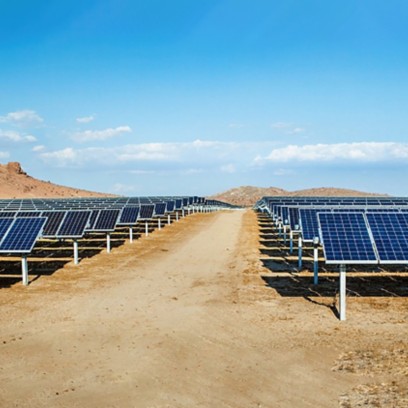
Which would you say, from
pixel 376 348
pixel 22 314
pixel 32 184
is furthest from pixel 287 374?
pixel 32 184

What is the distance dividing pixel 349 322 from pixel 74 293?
31.5 ft

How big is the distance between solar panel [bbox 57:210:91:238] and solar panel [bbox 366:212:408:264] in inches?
529

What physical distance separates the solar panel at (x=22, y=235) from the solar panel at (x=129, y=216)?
12235 mm

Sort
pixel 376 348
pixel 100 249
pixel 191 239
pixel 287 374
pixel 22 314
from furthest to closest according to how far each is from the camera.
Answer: pixel 191 239 < pixel 100 249 < pixel 22 314 < pixel 376 348 < pixel 287 374

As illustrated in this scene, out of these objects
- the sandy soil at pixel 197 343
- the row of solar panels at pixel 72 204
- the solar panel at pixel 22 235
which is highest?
the row of solar panels at pixel 72 204

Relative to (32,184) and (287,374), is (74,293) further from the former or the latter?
(32,184)

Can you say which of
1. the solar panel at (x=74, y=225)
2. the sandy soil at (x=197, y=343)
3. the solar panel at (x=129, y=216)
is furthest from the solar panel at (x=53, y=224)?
the solar panel at (x=129, y=216)

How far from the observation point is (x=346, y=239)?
50.2 ft

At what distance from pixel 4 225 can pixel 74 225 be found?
4.72m

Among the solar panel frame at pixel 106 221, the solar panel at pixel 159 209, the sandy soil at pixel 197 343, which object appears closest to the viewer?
the sandy soil at pixel 197 343

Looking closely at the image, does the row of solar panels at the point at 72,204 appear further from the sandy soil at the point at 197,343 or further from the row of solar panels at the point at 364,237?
the row of solar panels at the point at 364,237

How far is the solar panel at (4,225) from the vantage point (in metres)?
19.6

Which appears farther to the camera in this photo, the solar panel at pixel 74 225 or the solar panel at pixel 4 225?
the solar panel at pixel 74 225

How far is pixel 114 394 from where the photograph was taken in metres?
9.16
